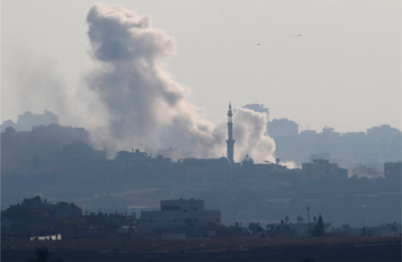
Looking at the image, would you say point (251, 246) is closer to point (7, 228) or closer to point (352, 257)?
point (352, 257)

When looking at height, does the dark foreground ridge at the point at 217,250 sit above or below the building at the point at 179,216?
below

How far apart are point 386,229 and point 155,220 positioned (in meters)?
31.0

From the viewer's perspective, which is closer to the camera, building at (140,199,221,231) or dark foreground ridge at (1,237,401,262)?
dark foreground ridge at (1,237,401,262)

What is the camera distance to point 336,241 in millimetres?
77812

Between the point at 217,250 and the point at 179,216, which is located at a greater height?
the point at 179,216

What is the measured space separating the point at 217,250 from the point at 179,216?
6508 cm

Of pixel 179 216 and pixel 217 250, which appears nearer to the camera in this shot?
pixel 217 250

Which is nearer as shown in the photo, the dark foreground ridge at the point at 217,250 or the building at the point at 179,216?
the dark foreground ridge at the point at 217,250

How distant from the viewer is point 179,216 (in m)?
136

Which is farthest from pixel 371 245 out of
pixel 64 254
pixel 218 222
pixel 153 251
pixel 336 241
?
pixel 218 222

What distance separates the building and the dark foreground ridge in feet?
173

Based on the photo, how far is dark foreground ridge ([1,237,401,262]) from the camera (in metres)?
66.9

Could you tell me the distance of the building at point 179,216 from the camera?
13288 cm

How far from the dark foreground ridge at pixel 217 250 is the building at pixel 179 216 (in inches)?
2075
